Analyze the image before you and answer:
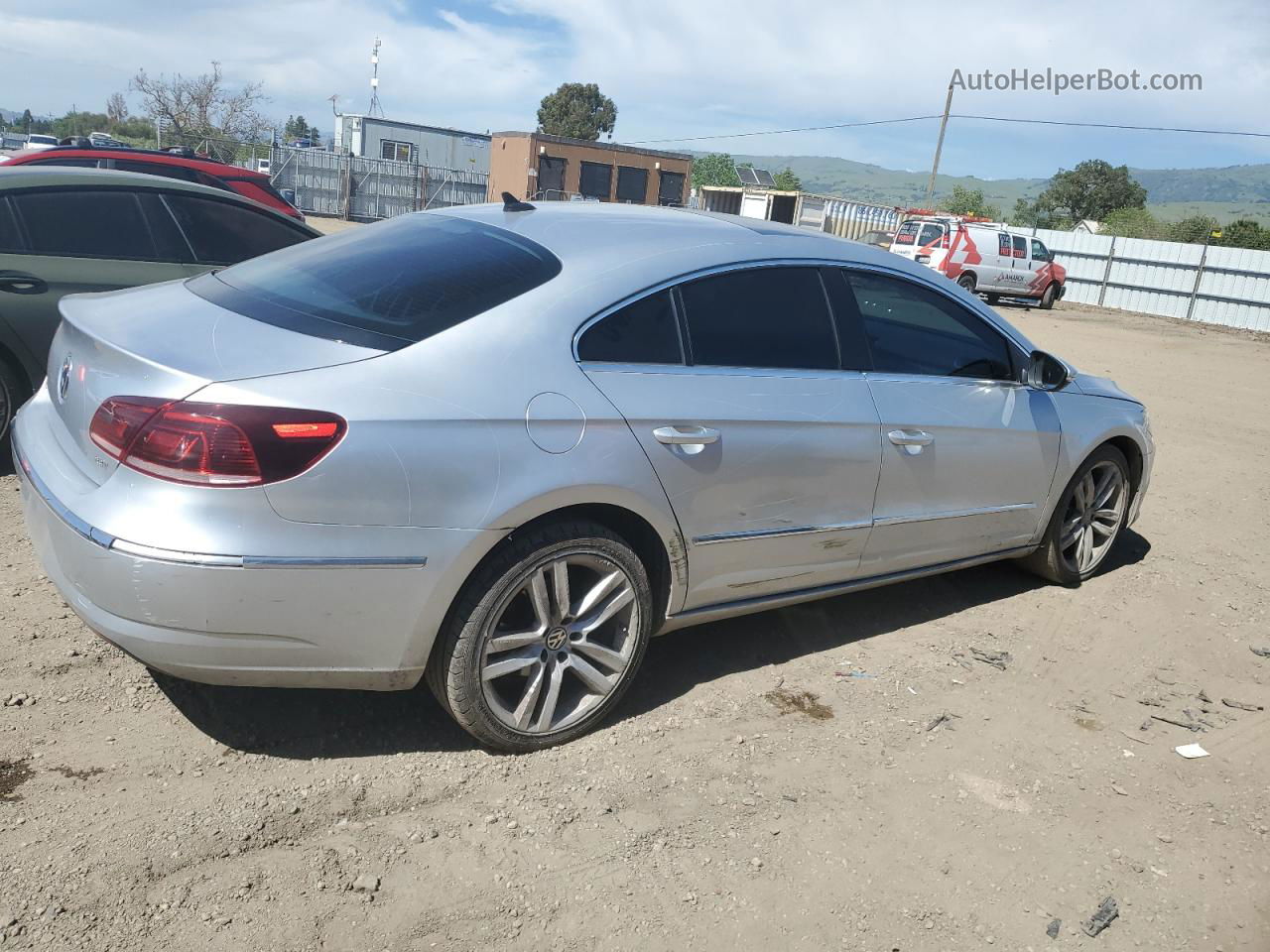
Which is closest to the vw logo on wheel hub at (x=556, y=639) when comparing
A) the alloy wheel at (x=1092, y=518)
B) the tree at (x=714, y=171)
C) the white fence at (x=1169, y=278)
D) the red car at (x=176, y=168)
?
the alloy wheel at (x=1092, y=518)

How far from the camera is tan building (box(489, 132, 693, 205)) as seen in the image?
43.2 m

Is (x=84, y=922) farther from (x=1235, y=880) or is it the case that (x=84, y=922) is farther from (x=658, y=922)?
(x=1235, y=880)

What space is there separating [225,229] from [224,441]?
399 cm

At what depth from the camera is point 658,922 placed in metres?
2.58

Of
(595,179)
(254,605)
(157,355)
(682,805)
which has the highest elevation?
(595,179)

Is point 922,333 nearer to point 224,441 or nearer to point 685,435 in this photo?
point 685,435

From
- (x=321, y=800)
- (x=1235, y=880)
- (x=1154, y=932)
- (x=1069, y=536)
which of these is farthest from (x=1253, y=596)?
(x=321, y=800)

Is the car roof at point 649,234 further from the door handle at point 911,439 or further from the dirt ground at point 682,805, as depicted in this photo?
the dirt ground at point 682,805

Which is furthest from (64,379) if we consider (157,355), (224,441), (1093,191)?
(1093,191)

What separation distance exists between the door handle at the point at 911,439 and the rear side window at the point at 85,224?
417 centimetres

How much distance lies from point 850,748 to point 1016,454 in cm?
170

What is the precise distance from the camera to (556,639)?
3176 millimetres

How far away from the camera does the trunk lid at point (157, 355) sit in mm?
2680

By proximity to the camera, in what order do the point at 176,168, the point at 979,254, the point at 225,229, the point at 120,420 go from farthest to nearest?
the point at 979,254 < the point at 176,168 < the point at 225,229 < the point at 120,420
